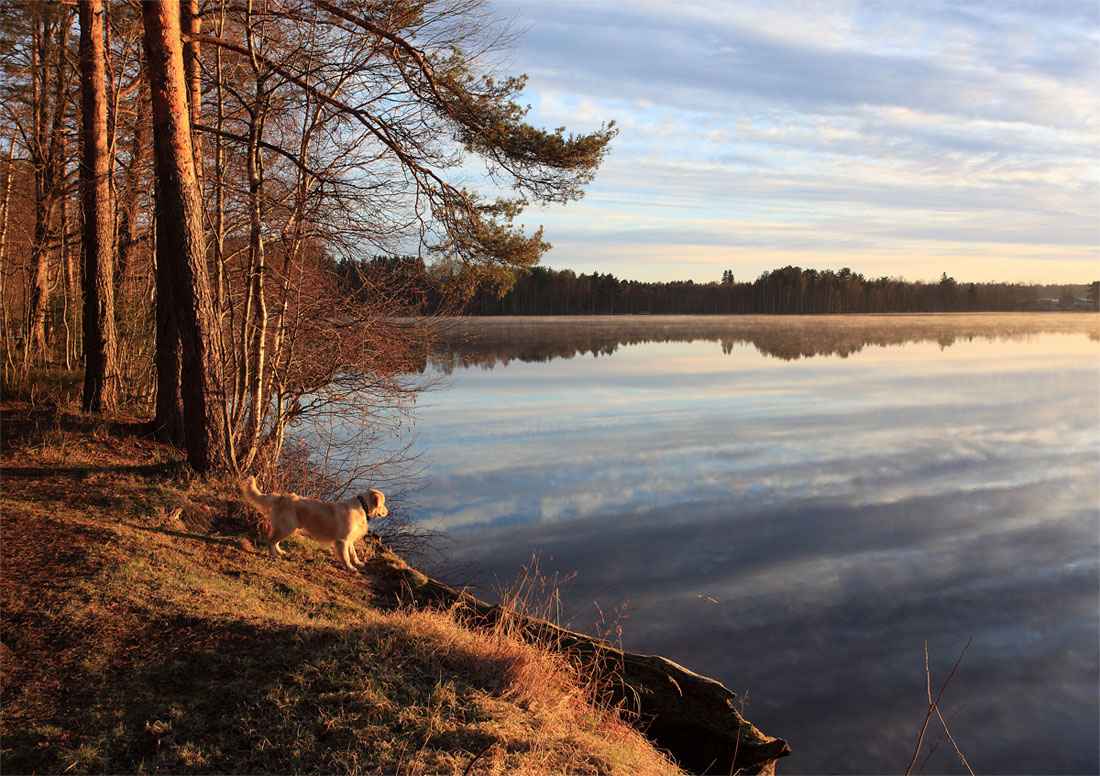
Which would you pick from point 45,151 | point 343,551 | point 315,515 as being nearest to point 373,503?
point 315,515

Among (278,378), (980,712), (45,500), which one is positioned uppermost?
(278,378)

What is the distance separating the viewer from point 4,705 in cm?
385

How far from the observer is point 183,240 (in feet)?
28.2

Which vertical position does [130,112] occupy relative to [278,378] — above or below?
above

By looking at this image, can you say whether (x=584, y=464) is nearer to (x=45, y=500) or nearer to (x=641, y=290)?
(x=45, y=500)

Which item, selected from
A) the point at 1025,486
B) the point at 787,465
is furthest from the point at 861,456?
the point at 1025,486

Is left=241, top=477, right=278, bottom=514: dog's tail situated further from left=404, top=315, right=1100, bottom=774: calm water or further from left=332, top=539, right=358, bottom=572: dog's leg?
left=404, top=315, right=1100, bottom=774: calm water

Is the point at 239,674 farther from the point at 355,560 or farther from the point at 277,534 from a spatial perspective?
the point at 355,560

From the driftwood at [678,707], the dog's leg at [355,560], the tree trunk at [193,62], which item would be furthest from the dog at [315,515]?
the tree trunk at [193,62]

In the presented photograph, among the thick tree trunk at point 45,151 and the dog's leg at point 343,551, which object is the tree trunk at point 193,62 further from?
the dog's leg at point 343,551

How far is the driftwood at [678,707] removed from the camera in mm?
5262

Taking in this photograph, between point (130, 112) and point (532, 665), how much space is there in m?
12.3

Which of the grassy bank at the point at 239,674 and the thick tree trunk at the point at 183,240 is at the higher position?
the thick tree trunk at the point at 183,240

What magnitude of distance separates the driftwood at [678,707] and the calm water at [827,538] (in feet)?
1.94
